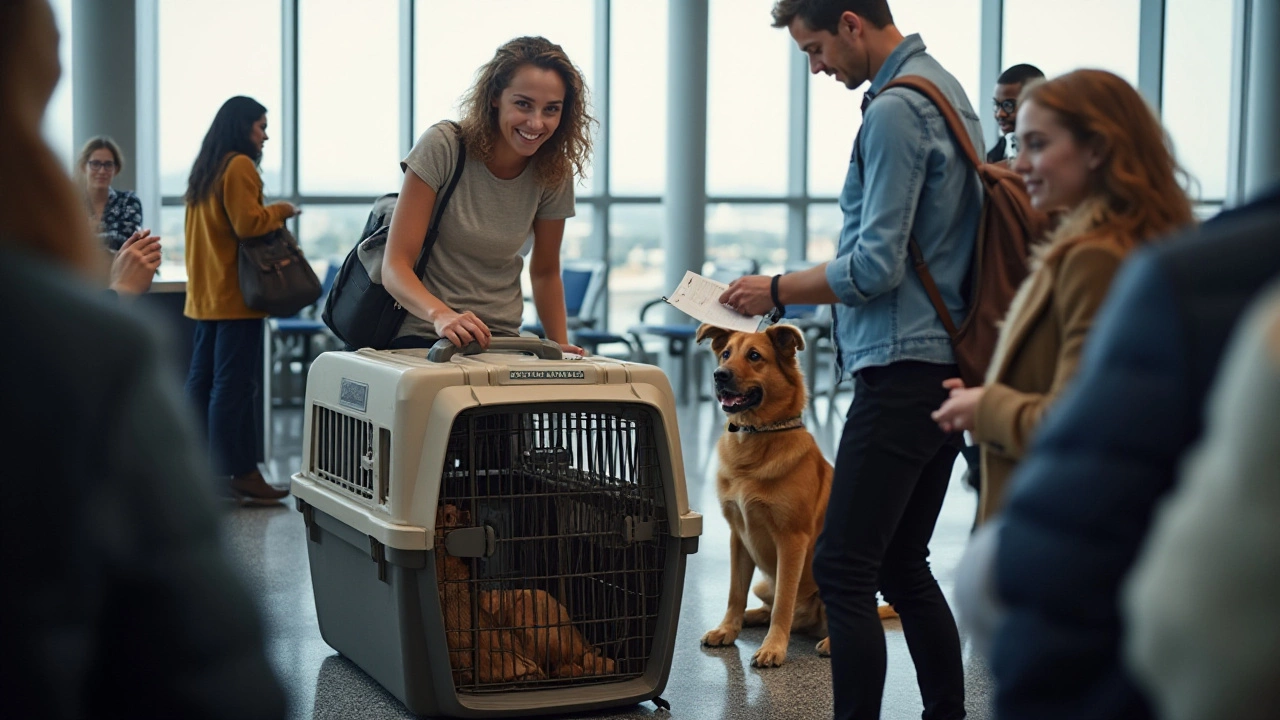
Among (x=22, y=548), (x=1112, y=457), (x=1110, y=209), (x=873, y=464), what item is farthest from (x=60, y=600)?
(x=873, y=464)

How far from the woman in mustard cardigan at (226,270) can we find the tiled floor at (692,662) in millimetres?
364

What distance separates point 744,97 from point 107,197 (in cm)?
556

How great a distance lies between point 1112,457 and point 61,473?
61 centimetres

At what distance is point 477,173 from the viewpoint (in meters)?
2.61

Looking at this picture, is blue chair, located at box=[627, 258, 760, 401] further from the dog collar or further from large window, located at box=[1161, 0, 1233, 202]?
the dog collar

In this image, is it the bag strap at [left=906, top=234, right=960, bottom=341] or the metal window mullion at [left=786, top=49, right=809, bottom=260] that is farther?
the metal window mullion at [left=786, top=49, right=809, bottom=260]

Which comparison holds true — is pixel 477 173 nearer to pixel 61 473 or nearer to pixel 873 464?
pixel 873 464

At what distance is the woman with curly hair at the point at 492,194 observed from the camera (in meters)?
2.53

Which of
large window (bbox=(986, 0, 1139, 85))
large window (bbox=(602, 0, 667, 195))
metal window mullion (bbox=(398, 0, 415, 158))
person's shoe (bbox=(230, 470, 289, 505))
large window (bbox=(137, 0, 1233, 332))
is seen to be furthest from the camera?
large window (bbox=(986, 0, 1139, 85))

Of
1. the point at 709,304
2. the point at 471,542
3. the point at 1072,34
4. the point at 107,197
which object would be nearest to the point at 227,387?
the point at 107,197

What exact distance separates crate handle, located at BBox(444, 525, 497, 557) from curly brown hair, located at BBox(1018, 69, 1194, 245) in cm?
135

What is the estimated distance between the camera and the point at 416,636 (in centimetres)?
240

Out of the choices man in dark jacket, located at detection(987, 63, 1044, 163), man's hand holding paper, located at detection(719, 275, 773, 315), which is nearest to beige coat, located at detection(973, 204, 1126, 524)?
man's hand holding paper, located at detection(719, 275, 773, 315)

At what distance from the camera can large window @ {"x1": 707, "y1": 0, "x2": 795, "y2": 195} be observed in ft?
31.3
